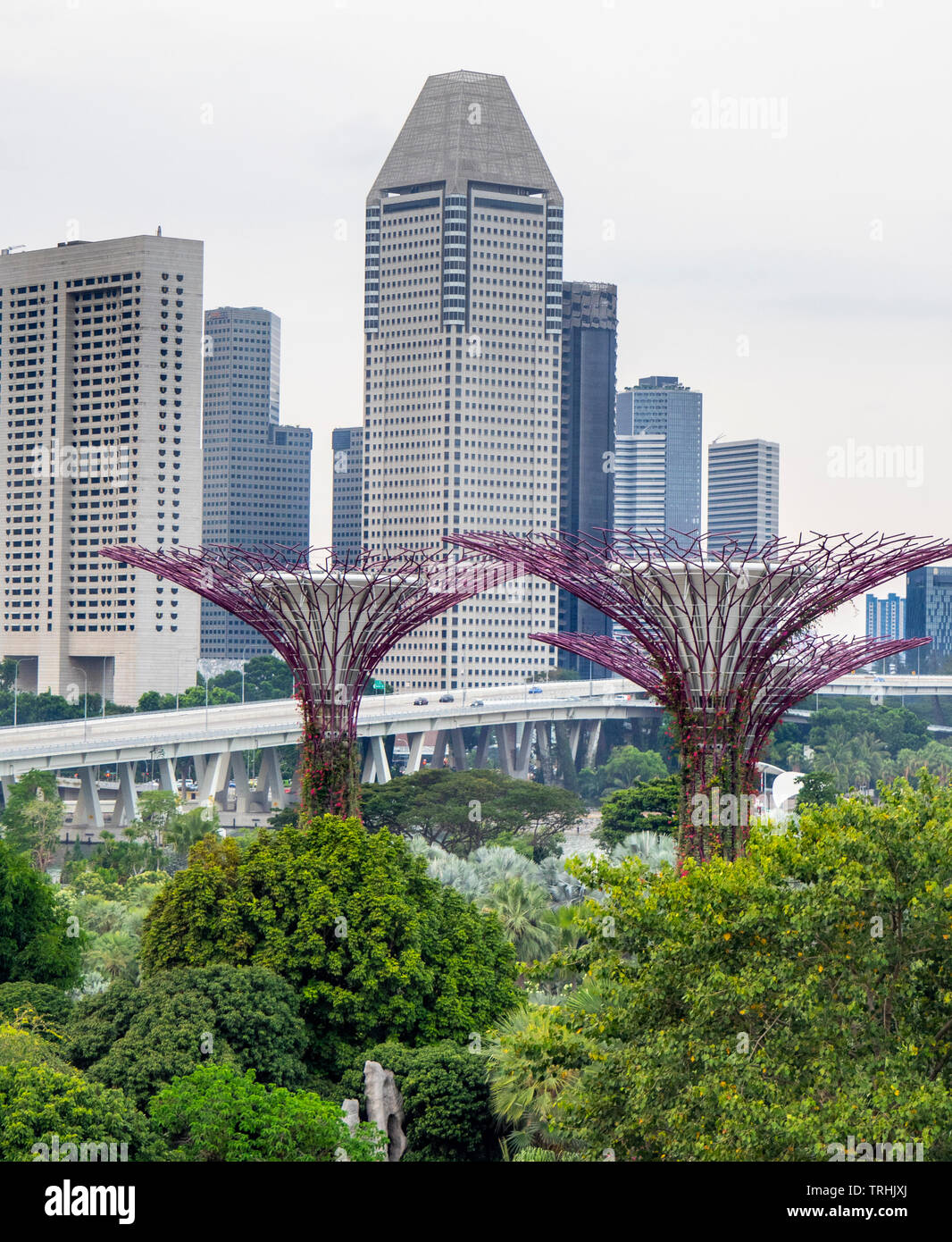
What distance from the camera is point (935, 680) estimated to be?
176 m

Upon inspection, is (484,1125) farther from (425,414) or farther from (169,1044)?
(425,414)

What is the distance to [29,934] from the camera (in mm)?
35250

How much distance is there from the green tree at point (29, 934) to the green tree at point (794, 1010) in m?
17.1

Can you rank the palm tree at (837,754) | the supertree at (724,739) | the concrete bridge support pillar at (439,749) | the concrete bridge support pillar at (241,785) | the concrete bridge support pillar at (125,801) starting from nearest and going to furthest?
the supertree at (724,739) < the concrete bridge support pillar at (125,801) < the concrete bridge support pillar at (241,785) < the palm tree at (837,754) < the concrete bridge support pillar at (439,749)

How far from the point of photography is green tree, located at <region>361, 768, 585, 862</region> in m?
86.4

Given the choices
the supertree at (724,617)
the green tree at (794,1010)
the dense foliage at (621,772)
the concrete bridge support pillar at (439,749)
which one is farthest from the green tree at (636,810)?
the concrete bridge support pillar at (439,749)

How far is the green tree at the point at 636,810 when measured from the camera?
240 feet

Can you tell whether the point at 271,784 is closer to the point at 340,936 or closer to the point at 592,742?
the point at 592,742

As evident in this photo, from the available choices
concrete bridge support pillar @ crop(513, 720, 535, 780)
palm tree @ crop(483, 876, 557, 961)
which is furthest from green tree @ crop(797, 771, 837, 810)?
concrete bridge support pillar @ crop(513, 720, 535, 780)

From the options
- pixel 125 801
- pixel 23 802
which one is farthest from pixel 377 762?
pixel 23 802

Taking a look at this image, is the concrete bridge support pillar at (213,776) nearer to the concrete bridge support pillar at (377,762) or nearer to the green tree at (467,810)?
the concrete bridge support pillar at (377,762)

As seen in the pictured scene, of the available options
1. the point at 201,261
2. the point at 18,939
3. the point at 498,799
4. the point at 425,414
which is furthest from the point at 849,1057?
the point at 425,414

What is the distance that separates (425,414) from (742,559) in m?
163

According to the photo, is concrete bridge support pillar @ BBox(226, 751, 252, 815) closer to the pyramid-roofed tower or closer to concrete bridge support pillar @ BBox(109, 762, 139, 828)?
concrete bridge support pillar @ BBox(109, 762, 139, 828)
